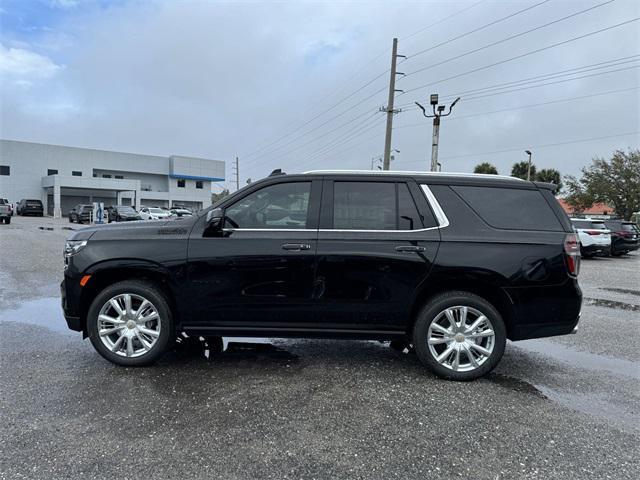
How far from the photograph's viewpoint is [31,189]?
2062 inches

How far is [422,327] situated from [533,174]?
60.7 metres

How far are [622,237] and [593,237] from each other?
8.97 feet

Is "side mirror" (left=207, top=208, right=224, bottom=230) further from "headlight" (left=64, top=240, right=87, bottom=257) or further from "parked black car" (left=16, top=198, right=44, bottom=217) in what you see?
"parked black car" (left=16, top=198, right=44, bottom=217)

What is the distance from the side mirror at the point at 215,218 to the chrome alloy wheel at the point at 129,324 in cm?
95

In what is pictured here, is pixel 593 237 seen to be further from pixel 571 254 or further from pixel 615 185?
pixel 615 185

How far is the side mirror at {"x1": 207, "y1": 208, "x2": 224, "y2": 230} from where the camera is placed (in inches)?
156

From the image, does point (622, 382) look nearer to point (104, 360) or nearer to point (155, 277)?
point (155, 277)

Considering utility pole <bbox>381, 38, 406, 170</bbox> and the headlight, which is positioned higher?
utility pole <bbox>381, 38, 406, 170</bbox>

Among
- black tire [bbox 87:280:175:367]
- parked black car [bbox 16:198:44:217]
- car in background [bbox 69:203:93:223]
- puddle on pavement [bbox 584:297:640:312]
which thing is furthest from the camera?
parked black car [bbox 16:198:44:217]

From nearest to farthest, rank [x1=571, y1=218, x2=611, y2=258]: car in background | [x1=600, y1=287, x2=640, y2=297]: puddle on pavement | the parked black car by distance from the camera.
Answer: [x1=600, y1=287, x2=640, y2=297]: puddle on pavement < [x1=571, y1=218, x2=611, y2=258]: car in background < the parked black car

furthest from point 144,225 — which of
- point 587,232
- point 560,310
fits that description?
point 587,232

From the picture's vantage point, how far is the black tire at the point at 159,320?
13.3 ft

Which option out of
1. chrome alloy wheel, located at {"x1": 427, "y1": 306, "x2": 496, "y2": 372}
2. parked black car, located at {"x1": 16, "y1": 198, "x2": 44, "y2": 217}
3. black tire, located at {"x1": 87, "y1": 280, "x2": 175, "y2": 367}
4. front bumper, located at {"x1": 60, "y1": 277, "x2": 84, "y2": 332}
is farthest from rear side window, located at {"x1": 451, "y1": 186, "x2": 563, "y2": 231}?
parked black car, located at {"x1": 16, "y1": 198, "x2": 44, "y2": 217}

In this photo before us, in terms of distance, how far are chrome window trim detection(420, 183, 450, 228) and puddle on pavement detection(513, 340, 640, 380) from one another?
7.43ft
